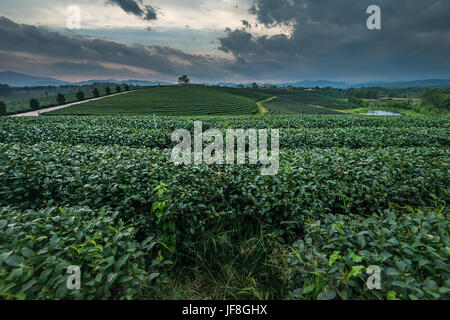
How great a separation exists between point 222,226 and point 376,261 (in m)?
1.82

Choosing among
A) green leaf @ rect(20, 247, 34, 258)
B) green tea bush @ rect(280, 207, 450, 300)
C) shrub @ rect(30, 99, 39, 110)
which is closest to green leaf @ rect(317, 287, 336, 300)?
green tea bush @ rect(280, 207, 450, 300)

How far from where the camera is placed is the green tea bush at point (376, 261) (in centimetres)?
154

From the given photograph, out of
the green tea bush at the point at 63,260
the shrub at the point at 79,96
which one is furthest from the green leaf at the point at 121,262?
the shrub at the point at 79,96

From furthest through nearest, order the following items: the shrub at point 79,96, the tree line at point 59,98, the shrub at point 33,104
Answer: the shrub at point 79,96 → the shrub at point 33,104 → the tree line at point 59,98

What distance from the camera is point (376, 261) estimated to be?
175 centimetres

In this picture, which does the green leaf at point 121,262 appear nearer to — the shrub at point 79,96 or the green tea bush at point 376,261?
the green tea bush at point 376,261

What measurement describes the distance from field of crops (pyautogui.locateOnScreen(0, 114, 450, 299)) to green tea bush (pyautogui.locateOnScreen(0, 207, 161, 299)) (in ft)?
0.04

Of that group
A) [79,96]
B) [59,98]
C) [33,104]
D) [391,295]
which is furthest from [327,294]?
[79,96]

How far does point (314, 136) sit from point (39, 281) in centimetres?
792

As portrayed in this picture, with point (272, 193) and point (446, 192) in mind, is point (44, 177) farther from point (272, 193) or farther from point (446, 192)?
point (446, 192)

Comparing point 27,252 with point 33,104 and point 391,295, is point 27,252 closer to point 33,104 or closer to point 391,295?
point 391,295

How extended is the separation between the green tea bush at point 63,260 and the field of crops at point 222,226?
1cm

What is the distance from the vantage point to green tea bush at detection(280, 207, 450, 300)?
60.5 inches

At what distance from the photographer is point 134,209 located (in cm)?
292
